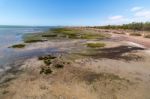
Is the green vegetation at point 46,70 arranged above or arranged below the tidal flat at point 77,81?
above

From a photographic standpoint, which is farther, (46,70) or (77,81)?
(46,70)

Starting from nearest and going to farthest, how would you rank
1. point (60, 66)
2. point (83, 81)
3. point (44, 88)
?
1. point (44, 88)
2. point (83, 81)
3. point (60, 66)

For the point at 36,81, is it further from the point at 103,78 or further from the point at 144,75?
the point at 144,75

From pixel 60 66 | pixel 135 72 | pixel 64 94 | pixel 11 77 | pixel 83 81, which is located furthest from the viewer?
pixel 60 66

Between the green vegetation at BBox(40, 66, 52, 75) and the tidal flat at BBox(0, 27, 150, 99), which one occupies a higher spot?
the green vegetation at BBox(40, 66, 52, 75)

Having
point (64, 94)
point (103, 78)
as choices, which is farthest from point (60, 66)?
point (64, 94)

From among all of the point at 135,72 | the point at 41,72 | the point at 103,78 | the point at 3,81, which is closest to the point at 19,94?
the point at 3,81

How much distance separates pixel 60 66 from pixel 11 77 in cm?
403

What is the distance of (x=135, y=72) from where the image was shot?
1178 centimetres

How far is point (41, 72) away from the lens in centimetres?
1188

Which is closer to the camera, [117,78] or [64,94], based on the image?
[64,94]

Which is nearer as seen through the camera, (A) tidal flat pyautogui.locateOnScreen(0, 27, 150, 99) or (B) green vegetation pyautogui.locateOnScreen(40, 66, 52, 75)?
(A) tidal flat pyautogui.locateOnScreen(0, 27, 150, 99)

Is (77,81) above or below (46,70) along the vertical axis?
below

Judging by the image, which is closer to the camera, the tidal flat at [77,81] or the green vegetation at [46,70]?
the tidal flat at [77,81]
